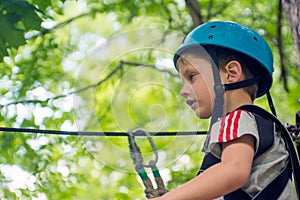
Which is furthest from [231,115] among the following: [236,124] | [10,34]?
[10,34]

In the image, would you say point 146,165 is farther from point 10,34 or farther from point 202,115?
point 10,34

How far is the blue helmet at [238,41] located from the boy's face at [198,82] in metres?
0.05

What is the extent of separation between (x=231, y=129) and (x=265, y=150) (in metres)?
0.11

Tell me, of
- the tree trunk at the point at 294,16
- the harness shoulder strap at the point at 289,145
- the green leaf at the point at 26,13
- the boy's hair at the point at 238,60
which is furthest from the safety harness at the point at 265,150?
the green leaf at the point at 26,13

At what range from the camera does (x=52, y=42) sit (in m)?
4.71

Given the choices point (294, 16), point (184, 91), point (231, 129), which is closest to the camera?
point (231, 129)

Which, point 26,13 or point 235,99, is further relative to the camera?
point 26,13

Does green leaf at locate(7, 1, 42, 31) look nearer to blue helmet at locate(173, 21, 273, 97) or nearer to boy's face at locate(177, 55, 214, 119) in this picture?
blue helmet at locate(173, 21, 273, 97)

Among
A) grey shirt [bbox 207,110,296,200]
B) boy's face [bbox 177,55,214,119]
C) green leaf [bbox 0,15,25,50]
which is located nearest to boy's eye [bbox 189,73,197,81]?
boy's face [bbox 177,55,214,119]

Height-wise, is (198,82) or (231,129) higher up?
(198,82)

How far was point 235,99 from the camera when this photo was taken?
1.31 metres

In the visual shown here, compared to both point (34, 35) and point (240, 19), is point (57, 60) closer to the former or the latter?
point (34, 35)

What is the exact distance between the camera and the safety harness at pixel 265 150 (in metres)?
1.22

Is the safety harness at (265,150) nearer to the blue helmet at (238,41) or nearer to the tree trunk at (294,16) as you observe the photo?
the blue helmet at (238,41)
